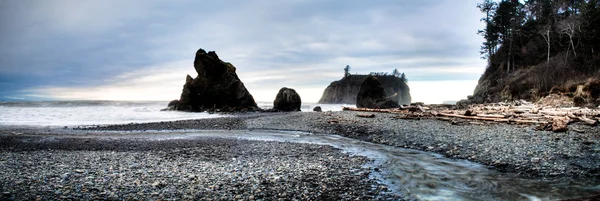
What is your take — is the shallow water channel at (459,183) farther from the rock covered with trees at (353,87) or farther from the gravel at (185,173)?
the rock covered with trees at (353,87)

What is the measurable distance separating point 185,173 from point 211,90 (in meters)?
39.6

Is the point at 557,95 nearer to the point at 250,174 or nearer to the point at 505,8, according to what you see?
the point at 505,8

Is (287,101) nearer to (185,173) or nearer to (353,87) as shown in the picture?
(185,173)

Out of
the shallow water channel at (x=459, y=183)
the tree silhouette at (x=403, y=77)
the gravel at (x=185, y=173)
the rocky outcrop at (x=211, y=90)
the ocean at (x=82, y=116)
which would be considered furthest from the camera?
the tree silhouette at (x=403, y=77)

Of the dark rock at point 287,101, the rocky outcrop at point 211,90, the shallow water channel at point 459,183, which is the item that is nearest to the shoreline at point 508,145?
the shallow water channel at point 459,183

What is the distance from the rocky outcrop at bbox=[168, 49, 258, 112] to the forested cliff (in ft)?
107

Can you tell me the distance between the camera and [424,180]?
7238 millimetres

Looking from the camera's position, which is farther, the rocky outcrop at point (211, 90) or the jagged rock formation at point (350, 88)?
the jagged rock formation at point (350, 88)

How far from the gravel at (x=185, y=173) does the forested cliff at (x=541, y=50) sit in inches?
1117

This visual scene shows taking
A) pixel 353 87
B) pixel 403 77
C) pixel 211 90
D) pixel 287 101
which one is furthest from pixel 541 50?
pixel 403 77

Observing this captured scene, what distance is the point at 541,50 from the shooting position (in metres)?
43.9

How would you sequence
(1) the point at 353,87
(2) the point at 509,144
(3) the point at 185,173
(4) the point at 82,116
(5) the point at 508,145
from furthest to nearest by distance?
(1) the point at 353,87 → (4) the point at 82,116 → (2) the point at 509,144 → (5) the point at 508,145 → (3) the point at 185,173

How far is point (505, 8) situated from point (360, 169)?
5609 centimetres

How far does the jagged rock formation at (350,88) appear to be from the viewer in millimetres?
112231
